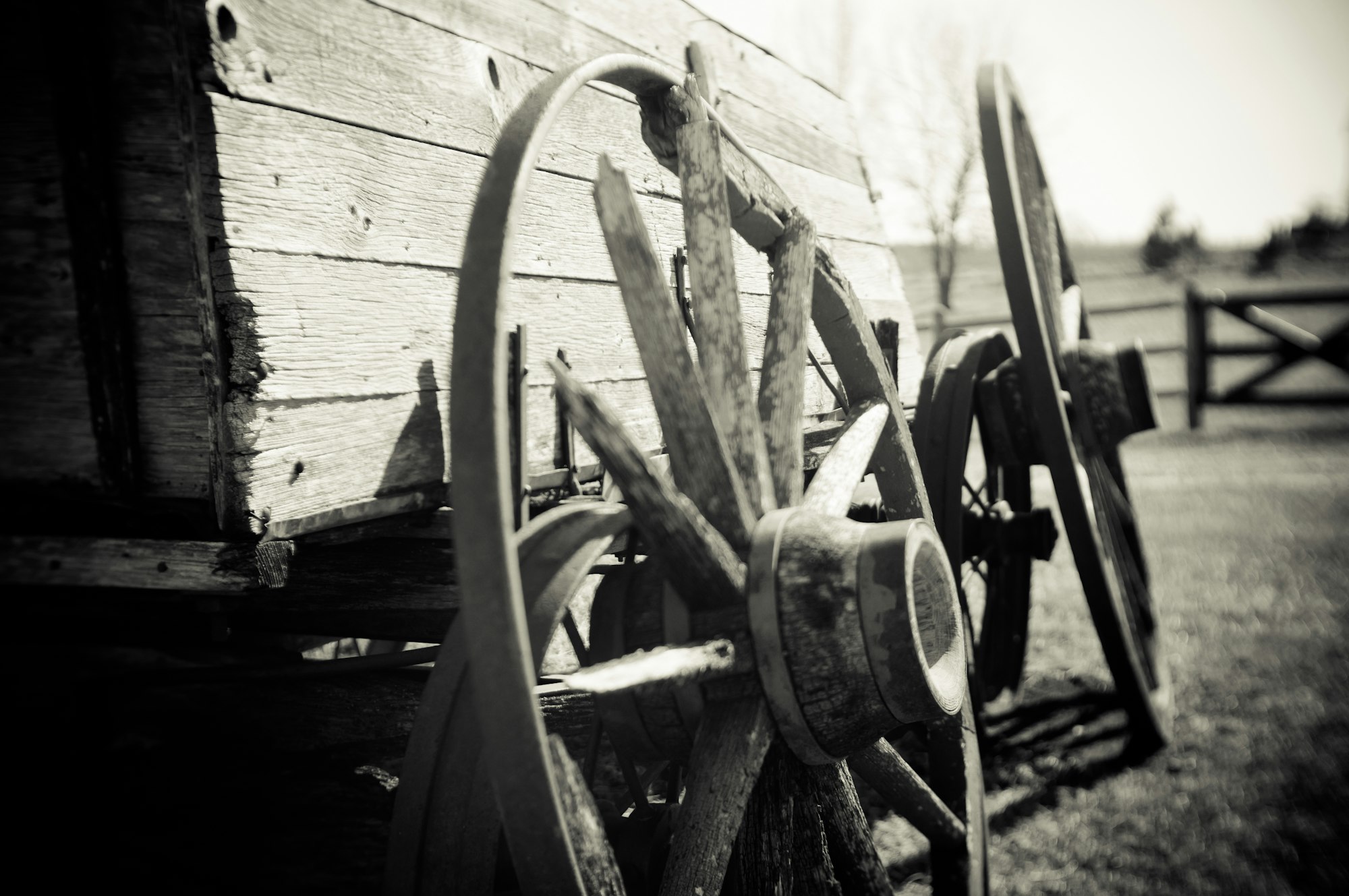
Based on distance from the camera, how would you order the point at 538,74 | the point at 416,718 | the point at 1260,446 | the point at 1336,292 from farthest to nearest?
the point at 1336,292, the point at 1260,446, the point at 538,74, the point at 416,718

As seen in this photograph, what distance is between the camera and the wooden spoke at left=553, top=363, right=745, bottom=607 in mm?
1104

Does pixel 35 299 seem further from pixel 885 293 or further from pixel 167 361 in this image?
pixel 885 293

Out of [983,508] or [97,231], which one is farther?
[983,508]

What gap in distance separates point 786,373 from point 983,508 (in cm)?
158

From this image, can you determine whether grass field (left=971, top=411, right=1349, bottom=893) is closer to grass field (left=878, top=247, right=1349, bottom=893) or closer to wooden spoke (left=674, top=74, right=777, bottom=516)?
grass field (left=878, top=247, right=1349, bottom=893)

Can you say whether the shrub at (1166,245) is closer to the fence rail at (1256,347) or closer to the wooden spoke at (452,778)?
the fence rail at (1256,347)

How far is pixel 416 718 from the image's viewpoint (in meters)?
1.27

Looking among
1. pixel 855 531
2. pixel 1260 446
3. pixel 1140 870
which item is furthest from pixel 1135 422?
pixel 1260 446

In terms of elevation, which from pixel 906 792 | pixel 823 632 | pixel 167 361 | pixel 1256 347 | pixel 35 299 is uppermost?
pixel 35 299

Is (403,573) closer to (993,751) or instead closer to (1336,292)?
(993,751)

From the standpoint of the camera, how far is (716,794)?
119 cm

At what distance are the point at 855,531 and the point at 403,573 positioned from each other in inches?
30.7

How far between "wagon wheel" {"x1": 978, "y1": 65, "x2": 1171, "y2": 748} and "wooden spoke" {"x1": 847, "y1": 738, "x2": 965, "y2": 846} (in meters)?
0.95

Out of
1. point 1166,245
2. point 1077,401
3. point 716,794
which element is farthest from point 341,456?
point 1166,245
